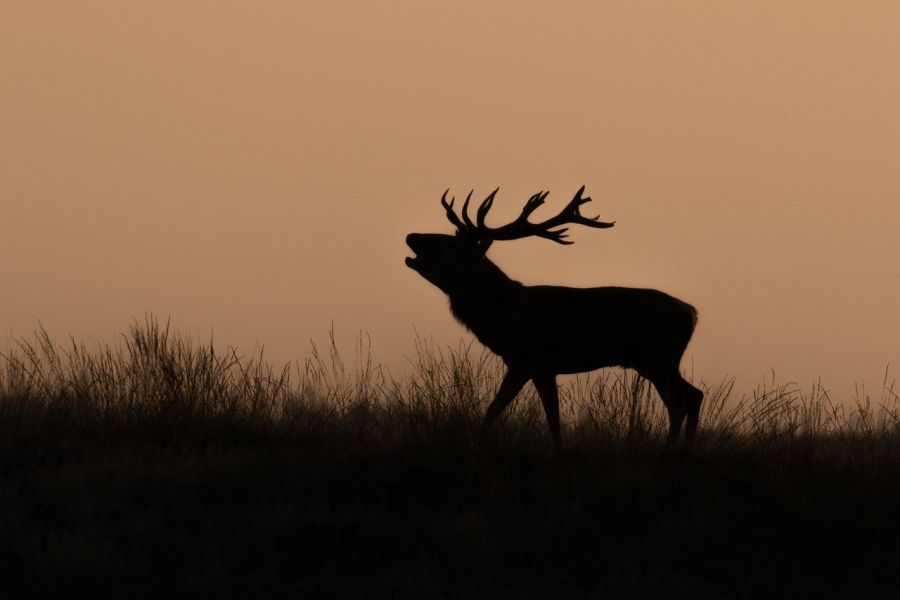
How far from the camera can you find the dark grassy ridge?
7582 mm

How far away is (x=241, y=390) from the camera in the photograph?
1143 centimetres

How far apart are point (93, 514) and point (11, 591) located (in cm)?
103

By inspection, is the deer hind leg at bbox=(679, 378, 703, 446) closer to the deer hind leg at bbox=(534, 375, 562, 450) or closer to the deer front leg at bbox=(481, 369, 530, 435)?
the deer hind leg at bbox=(534, 375, 562, 450)

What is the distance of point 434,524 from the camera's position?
8.23 metres

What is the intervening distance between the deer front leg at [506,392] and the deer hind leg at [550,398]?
0.11m

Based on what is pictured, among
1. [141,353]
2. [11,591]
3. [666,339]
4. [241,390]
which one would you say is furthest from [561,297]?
[11,591]

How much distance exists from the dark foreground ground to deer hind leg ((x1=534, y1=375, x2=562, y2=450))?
124 centimetres

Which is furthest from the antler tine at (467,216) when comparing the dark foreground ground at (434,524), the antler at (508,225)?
the dark foreground ground at (434,524)

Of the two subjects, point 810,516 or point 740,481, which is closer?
point 810,516

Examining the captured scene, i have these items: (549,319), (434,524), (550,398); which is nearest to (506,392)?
(550,398)

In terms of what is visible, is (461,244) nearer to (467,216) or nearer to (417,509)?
(467,216)

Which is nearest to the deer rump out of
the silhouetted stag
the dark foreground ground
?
the silhouetted stag

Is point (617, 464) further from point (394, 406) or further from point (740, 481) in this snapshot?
point (394, 406)

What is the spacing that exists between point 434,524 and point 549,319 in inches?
132
